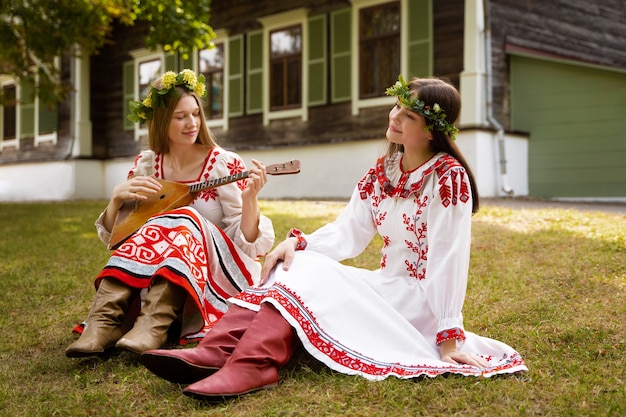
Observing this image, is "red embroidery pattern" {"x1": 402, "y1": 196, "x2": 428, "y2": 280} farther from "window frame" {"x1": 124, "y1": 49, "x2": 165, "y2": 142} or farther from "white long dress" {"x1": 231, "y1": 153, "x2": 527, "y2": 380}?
"window frame" {"x1": 124, "y1": 49, "x2": 165, "y2": 142}

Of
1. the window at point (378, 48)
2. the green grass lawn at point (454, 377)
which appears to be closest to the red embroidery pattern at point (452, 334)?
the green grass lawn at point (454, 377)

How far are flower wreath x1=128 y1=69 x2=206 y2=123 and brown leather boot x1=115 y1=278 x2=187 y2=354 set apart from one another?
98 cm

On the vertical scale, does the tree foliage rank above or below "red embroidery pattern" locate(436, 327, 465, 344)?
above

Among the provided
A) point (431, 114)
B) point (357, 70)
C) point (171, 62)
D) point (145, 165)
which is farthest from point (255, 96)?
point (431, 114)

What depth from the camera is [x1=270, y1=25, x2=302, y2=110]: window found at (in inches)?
512

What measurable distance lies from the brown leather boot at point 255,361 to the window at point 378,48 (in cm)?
928

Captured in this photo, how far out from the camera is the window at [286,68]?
42.6ft

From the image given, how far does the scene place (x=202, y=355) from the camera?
7.61 ft

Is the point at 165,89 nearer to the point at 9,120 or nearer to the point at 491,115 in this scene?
the point at 491,115

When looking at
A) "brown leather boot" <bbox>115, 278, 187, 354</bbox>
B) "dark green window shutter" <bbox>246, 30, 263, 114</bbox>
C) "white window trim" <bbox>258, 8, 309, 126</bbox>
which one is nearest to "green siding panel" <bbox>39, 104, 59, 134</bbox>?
"dark green window shutter" <bbox>246, 30, 263, 114</bbox>

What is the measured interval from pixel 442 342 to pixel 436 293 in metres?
0.18

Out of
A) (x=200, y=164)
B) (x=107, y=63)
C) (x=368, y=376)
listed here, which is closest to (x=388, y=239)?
(x=368, y=376)

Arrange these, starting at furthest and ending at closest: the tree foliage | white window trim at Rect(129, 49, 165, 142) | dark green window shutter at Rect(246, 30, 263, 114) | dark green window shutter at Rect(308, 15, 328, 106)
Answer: white window trim at Rect(129, 49, 165, 142), dark green window shutter at Rect(246, 30, 263, 114), dark green window shutter at Rect(308, 15, 328, 106), the tree foliage

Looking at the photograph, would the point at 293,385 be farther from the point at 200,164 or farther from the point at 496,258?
the point at 496,258
